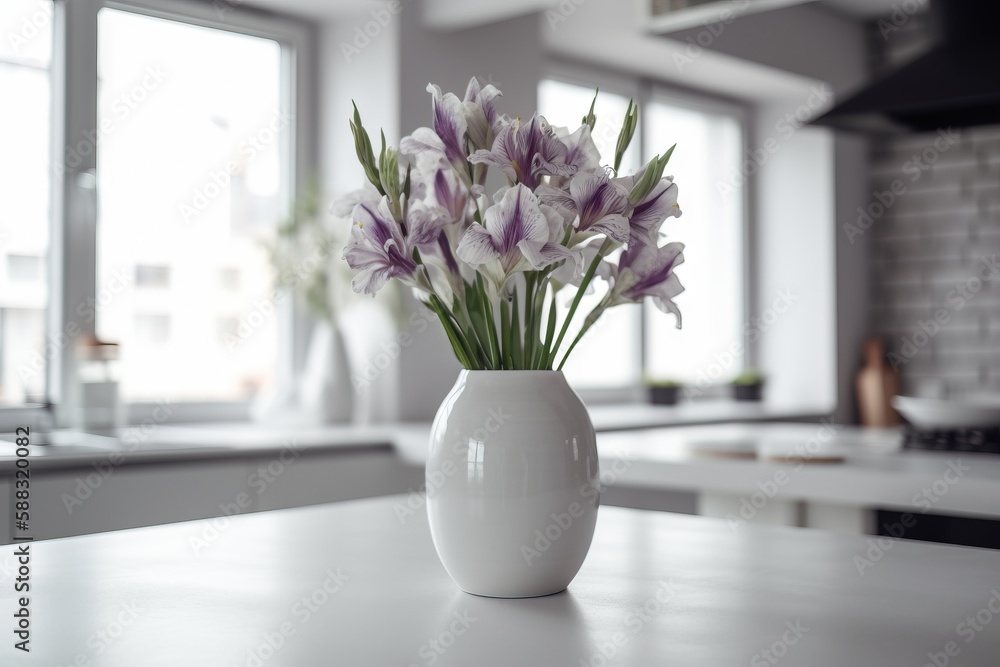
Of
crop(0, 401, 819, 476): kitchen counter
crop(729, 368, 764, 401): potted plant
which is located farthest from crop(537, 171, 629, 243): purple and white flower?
crop(729, 368, 764, 401): potted plant

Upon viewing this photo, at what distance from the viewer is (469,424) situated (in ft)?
3.11

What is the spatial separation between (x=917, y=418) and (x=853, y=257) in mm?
2478

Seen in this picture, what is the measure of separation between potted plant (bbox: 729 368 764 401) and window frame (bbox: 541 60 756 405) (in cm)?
44

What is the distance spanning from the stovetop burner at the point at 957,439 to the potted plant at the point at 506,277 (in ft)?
5.08

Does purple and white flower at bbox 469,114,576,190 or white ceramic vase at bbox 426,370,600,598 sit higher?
purple and white flower at bbox 469,114,576,190

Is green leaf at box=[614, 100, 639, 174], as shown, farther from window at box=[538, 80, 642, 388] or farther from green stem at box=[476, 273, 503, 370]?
window at box=[538, 80, 642, 388]

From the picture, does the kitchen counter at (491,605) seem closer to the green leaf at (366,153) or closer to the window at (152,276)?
the green leaf at (366,153)

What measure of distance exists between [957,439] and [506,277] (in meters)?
1.73

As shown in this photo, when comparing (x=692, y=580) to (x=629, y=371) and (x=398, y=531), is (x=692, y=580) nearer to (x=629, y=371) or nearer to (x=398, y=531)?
(x=398, y=531)

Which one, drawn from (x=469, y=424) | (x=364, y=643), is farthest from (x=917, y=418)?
(x=364, y=643)

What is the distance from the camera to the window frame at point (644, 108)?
4035 mm

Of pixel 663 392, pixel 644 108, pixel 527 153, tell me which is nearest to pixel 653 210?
pixel 527 153

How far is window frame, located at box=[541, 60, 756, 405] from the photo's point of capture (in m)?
4.04

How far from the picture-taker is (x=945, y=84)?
7.61 feet
